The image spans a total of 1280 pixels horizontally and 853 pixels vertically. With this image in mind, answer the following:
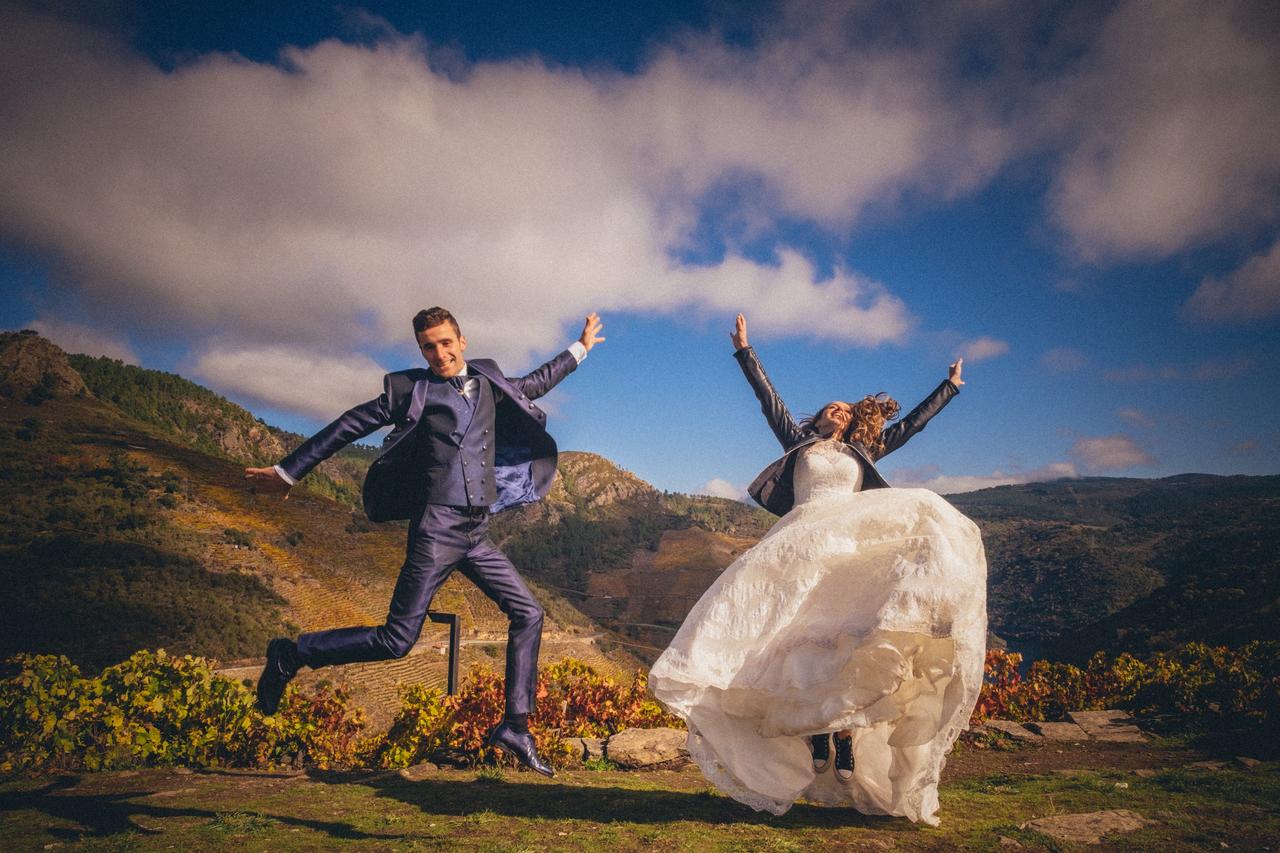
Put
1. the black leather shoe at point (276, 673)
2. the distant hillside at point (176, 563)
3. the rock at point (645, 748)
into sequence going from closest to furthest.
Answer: the black leather shoe at point (276, 673), the rock at point (645, 748), the distant hillside at point (176, 563)

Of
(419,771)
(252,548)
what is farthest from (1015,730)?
(252,548)

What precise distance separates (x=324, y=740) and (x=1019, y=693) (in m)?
8.32

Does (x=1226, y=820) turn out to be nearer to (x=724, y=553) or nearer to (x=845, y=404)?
(x=845, y=404)

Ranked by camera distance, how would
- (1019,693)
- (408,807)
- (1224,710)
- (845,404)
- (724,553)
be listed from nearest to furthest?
(408,807) < (845,404) < (1224,710) < (1019,693) < (724,553)

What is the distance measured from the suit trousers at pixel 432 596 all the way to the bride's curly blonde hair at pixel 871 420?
2.67 m

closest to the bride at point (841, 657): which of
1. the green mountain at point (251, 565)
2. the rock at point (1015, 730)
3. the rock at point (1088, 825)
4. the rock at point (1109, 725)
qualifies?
the rock at point (1088, 825)

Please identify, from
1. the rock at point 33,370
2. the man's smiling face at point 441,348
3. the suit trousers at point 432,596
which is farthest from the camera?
the rock at point 33,370

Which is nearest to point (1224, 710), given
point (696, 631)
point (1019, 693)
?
point (1019, 693)

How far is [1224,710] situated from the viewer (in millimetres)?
6676

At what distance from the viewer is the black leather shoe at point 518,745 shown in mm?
4027

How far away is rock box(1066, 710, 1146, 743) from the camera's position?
6539 mm

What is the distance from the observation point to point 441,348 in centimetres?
403

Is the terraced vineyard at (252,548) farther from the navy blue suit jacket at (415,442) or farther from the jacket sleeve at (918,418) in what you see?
the jacket sleeve at (918,418)

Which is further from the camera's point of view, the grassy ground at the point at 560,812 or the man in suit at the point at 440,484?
the man in suit at the point at 440,484
